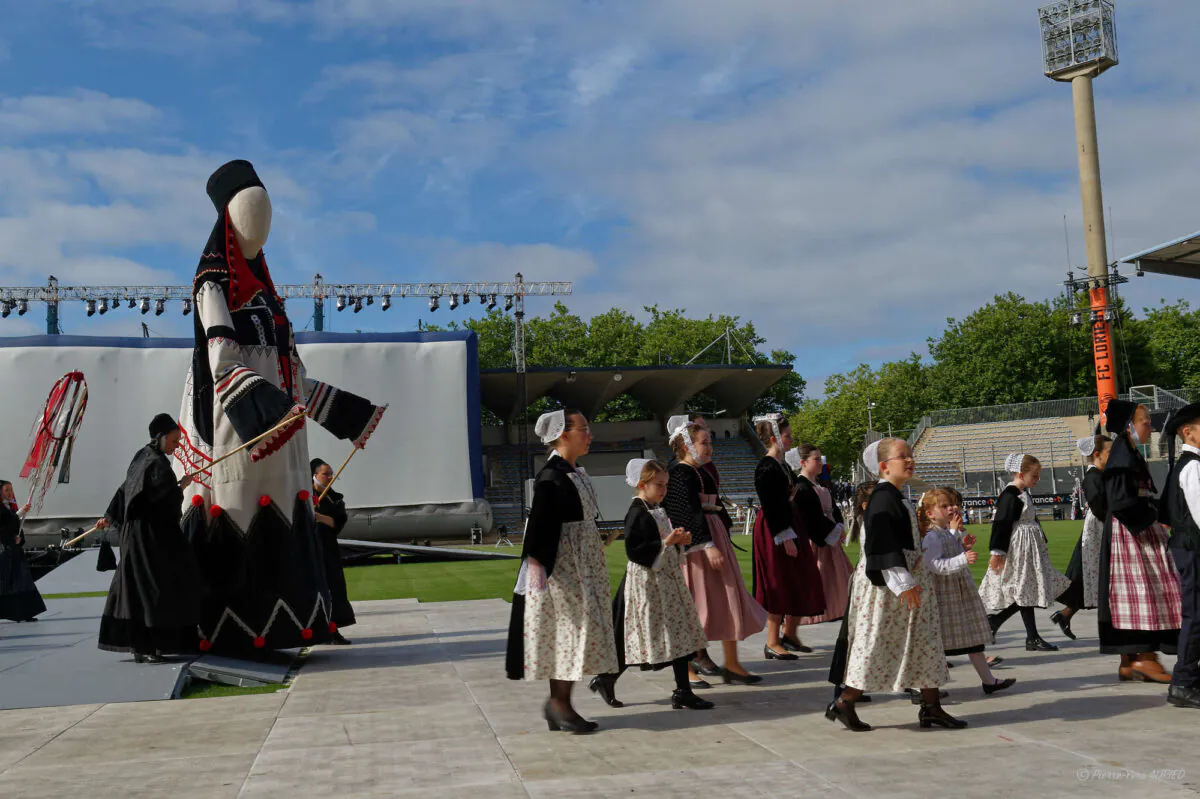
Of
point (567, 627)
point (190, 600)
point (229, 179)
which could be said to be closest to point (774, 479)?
point (567, 627)

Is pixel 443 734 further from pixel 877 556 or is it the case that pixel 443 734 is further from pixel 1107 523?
pixel 1107 523

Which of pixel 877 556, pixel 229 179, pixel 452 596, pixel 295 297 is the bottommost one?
pixel 452 596

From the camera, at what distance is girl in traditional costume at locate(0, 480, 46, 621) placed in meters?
12.2

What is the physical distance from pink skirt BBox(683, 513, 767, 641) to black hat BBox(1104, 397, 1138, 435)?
99.9 inches

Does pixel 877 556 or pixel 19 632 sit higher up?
pixel 877 556

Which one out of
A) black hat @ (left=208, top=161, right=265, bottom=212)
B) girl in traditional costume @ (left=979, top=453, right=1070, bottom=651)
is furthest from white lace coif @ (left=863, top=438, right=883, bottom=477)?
black hat @ (left=208, top=161, right=265, bottom=212)

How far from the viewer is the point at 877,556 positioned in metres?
5.27

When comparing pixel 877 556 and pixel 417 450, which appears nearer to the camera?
pixel 877 556

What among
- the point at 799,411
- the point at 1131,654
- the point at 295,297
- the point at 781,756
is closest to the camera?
the point at 781,756

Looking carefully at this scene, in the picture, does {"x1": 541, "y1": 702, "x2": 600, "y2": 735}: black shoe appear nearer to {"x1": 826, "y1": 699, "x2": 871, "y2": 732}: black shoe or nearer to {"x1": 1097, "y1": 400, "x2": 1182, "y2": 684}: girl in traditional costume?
{"x1": 826, "y1": 699, "x2": 871, "y2": 732}: black shoe

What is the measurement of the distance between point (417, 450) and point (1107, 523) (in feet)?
101

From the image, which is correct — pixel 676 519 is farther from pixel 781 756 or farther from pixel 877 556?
pixel 781 756

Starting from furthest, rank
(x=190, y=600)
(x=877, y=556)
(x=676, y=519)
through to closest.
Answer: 1. (x=190, y=600)
2. (x=676, y=519)
3. (x=877, y=556)

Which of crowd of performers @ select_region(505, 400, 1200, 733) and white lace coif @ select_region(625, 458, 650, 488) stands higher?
white lace coif @ select_region(625, 458, 650, 488)
